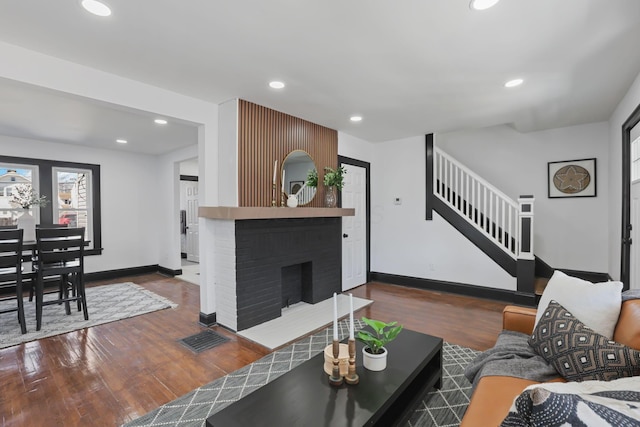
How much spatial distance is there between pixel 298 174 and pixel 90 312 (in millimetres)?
3177

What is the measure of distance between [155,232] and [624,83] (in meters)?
7.50

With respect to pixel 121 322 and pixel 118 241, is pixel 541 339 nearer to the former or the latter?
pixel 121 322

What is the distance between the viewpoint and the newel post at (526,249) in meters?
4.06

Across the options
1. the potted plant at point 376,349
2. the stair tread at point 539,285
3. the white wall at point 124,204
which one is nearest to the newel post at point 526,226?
the stair tread at point 539,285

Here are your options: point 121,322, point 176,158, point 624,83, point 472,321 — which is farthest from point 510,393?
point 176,158

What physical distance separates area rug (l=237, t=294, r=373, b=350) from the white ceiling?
8.16 ft

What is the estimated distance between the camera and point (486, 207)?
4.87 meters

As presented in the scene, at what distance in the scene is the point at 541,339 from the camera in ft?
5.51

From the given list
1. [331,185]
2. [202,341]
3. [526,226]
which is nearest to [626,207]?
[526,226]

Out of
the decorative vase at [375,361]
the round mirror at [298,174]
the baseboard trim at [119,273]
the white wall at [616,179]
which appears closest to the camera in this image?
the decorative vase at [375,361]

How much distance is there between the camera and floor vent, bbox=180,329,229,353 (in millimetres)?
2945

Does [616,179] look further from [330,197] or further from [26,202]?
[26,202]

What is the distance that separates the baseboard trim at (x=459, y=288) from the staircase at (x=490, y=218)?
0.07 m

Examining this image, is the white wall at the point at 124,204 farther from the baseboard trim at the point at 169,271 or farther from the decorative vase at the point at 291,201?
the decorative vase at the point at 291,201
